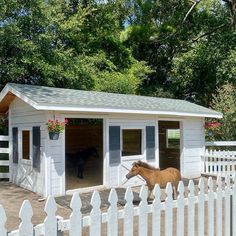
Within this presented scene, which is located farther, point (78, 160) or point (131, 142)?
point (78, 160)

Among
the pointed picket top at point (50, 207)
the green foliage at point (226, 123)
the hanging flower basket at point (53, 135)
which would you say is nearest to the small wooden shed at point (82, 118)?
the hanging flower basket at point (53, 135)

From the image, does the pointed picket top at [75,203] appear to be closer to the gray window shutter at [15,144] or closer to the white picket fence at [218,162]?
the gray window shutter at [15,144]

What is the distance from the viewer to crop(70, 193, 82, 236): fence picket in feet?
8.33

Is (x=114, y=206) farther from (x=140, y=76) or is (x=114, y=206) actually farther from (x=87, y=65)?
(x=140, y=76)

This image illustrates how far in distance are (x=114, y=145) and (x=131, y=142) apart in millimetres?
1042

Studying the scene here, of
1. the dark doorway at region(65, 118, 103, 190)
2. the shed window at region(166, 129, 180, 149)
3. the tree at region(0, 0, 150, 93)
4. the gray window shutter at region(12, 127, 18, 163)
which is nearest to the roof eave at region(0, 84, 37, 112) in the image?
the gray window shutter at region(12, 127, 18, 163)

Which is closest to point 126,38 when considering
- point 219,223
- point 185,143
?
point 185,143

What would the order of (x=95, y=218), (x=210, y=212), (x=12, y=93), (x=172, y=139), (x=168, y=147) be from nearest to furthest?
(x=95, y=218)
(x=210, y=212)
(x=12, y=93)
(x=168, y=147)
(x=172, y=139)

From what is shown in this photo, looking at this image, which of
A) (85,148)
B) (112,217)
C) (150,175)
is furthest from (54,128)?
(85,148)

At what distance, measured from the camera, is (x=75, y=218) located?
2.56 m

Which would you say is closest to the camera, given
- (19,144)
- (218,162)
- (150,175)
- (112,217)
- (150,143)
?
(112,217)

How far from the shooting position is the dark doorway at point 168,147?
14344 millimetres

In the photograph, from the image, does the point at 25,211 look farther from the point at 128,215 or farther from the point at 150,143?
the point at 150,143

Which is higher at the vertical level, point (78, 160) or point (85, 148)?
point (85, 148)
